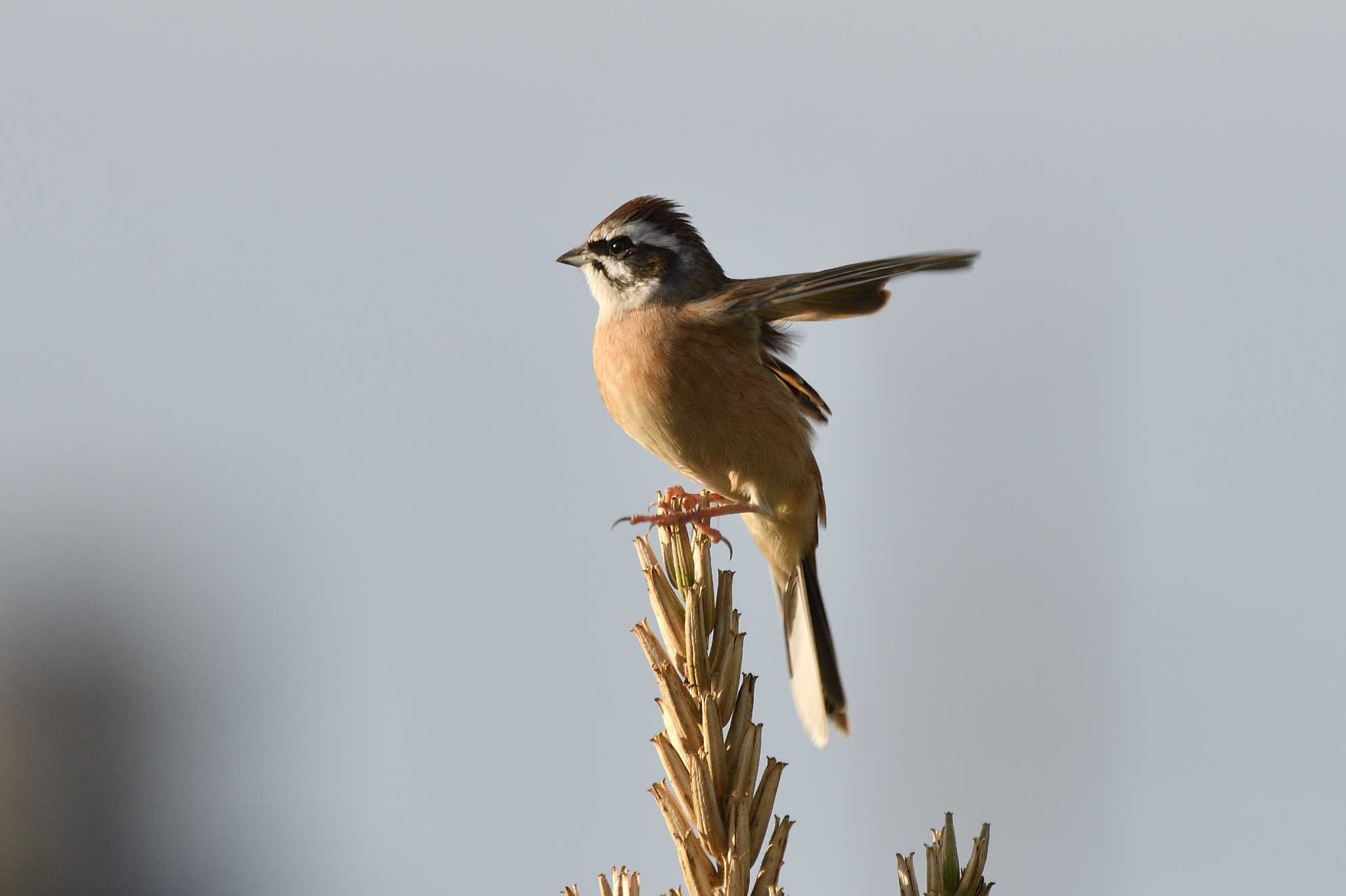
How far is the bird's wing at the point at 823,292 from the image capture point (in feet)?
9.17

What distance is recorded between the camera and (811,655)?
11.8 feet

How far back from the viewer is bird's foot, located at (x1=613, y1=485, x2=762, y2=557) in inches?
110

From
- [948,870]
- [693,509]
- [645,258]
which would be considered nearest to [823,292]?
[693,509]

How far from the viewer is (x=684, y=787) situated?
1.79 meters

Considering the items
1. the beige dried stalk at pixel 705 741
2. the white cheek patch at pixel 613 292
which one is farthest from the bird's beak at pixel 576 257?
the beige dried stalk at pixel 705 741

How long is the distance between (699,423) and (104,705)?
7608mm

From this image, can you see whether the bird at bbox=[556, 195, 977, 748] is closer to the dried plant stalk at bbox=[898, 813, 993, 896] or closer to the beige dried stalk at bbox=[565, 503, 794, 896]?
the beige dried stalk at bbox=[565, 503, 794, 896]

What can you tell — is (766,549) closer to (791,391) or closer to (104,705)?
(791,391)

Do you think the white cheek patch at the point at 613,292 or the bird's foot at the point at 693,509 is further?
the white cheek patch at the point at 613,292

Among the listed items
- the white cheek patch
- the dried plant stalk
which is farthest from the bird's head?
the dried plant stalk

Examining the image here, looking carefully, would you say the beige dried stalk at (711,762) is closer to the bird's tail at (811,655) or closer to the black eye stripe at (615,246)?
the bird's tail at (811,655)

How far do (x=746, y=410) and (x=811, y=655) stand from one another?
2.47 ft

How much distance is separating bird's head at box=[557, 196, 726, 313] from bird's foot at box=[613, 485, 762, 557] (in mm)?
789

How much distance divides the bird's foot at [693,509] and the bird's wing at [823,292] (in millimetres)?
565
